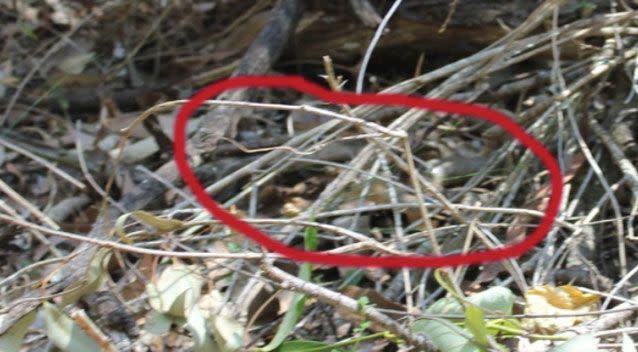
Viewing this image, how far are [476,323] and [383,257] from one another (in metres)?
0.35

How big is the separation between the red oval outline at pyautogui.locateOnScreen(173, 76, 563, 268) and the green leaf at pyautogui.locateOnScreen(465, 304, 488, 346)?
0.23 metres

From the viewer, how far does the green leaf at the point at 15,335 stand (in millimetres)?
1465

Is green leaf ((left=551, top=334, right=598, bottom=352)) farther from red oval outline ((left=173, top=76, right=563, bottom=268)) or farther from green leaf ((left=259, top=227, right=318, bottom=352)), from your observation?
green leaf ((left=259, top=227, right=318, bottom=352))

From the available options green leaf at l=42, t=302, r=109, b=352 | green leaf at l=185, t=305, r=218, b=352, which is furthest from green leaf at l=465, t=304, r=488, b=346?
green leaf at l=42, t=302, r=109, b=352

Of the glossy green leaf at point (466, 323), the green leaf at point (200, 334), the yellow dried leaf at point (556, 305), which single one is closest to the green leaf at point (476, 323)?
the glossy green leaf at point (466, 323)

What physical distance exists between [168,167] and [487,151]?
630 mm

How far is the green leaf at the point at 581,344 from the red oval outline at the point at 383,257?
279 millimetres

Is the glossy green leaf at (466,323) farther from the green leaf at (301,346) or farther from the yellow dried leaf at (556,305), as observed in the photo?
the green leaf at (301,346)

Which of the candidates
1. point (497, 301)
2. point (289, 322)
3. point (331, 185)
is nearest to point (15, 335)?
point (289, 322)

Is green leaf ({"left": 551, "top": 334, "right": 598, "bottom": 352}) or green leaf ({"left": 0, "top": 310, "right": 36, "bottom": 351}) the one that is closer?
green leaf ({"left": 551, "top": 334, "right": 598, "bottom": 352})

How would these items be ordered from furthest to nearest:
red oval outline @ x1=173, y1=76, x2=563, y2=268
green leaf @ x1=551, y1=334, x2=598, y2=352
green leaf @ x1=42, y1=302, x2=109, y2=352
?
red oval outline @ x1=173, y1=76, x2=563, y2=268 → green leaf @ x1=42, y1=302, x2=109, y2=352 → green leaf @ x1=551, y1=334, x2=598, y2=352

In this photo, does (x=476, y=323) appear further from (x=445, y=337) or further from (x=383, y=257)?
(x=383, y=257)

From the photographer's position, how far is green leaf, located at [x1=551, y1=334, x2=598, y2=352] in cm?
131

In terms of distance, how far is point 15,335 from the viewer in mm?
1470
